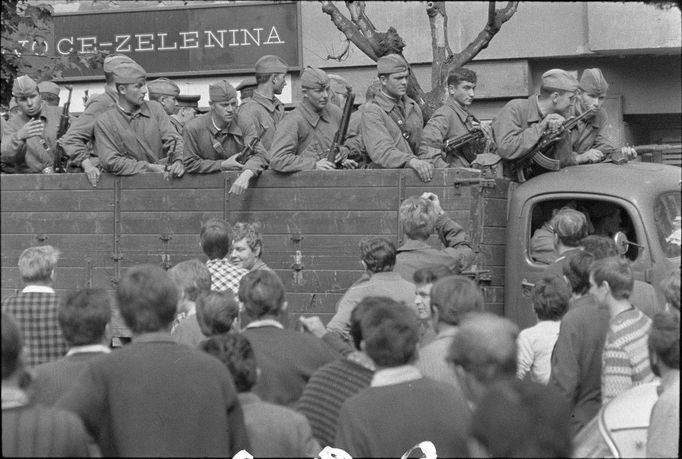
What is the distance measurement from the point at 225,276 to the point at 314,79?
286 cm

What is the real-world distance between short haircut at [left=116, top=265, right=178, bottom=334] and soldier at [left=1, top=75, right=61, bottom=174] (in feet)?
20.9

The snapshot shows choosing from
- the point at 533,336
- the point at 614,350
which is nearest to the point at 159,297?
the point at 614,350

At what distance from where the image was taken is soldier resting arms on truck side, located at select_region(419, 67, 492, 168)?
30.7ft

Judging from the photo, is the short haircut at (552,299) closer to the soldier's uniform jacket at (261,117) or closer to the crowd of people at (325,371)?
the crowd of people at (325,371)

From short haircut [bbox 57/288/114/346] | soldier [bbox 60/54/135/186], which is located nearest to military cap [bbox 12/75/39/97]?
soldier [bbox 60/54/135/186]

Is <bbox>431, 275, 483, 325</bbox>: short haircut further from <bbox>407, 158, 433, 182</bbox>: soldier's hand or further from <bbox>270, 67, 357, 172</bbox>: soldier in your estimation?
<bbox>270, 67, 357, 172</bbox>: soldier

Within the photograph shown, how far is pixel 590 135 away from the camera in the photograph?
9492mm

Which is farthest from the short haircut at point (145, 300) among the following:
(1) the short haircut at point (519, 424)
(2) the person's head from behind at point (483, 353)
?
(1) the short haircut at point (519, 424)

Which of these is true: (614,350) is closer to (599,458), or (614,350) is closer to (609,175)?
(599,458)

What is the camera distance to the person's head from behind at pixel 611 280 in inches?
218

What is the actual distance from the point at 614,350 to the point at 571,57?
12.9m

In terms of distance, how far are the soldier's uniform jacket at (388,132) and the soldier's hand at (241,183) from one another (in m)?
0.95

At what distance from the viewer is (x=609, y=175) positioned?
8.70 m

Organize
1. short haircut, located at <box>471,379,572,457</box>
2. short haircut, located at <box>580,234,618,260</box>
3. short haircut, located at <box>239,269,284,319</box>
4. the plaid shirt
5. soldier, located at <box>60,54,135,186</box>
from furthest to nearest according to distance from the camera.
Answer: soldier, located at <box>60,54,135,186</box> < the plaid shirt < short haircut, located at <box>580,234,618,260</box> < short haircut, located at <box>239,269,284,319</box> < short haircut, located at <box>471,379,572,457</box>
